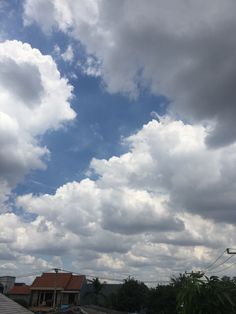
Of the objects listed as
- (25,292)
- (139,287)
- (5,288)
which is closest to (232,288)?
(139,287)

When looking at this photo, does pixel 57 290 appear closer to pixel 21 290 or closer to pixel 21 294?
pixel 21 294

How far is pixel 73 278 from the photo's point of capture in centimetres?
9188

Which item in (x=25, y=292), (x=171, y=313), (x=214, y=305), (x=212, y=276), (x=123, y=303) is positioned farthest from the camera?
(x=25, y=292)

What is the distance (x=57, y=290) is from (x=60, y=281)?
9.36 feet

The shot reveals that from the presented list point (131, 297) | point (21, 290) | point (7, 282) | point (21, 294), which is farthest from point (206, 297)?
point (7, 282)

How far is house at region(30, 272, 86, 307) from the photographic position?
87.2 m

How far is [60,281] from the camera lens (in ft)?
296

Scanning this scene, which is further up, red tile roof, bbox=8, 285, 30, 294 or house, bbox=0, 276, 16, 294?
house, bbox=0, 276, 16, 294

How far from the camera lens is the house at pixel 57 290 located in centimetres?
8725

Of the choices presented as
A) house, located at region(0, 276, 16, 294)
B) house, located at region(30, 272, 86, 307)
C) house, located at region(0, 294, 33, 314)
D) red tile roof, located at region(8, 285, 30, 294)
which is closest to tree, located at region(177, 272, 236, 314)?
house, located at region(0, 294, 33, 314)

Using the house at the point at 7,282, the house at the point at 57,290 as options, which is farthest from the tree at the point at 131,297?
the house at the point at 7,282

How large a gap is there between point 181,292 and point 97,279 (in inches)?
2933

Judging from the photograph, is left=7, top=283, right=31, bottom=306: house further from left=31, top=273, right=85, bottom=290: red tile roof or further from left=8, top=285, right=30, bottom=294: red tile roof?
left=31, top=273, right=85, bottom=290: red tile roof

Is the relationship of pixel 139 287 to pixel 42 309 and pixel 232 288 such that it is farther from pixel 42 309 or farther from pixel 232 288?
pixel 232 288
